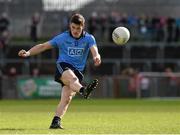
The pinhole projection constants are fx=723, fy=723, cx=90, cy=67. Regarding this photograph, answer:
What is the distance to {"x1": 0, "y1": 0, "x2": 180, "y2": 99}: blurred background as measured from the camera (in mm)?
43875

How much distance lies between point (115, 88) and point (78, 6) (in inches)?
380

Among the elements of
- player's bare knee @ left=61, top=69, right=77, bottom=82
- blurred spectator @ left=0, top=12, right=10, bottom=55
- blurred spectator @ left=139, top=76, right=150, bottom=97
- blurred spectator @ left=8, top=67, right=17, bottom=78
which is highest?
player's bare knee @ left=61, top=69, right=77, bottom=82

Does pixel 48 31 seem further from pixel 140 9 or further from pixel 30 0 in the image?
pixel 140 9

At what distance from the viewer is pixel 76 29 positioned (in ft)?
52.4

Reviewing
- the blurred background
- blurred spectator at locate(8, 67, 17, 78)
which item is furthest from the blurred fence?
Result: blurred spectator at locate(8, 67, 17, 78)

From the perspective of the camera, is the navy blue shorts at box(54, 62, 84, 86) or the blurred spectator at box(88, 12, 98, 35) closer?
the navy blue shorts at box(54, 62, 84, 86)

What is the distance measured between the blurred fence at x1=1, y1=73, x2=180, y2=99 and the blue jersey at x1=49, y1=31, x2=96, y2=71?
26.6m

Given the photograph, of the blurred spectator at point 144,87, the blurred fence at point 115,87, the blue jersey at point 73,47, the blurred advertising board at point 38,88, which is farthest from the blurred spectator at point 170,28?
the blue jersey at point 73,47

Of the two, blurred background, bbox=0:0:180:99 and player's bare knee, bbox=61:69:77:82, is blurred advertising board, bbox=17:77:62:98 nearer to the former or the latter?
blurred background, bbox=0:0:180:99

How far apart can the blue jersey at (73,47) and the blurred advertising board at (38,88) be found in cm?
2656

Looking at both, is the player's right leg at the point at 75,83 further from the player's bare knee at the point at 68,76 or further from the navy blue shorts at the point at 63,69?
the navy blue shorts at the point at 63,69

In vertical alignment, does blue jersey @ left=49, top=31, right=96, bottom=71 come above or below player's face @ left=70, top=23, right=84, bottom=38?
below

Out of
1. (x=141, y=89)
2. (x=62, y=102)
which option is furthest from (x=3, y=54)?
(x=62, y=102)

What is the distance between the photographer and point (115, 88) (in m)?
44.2
